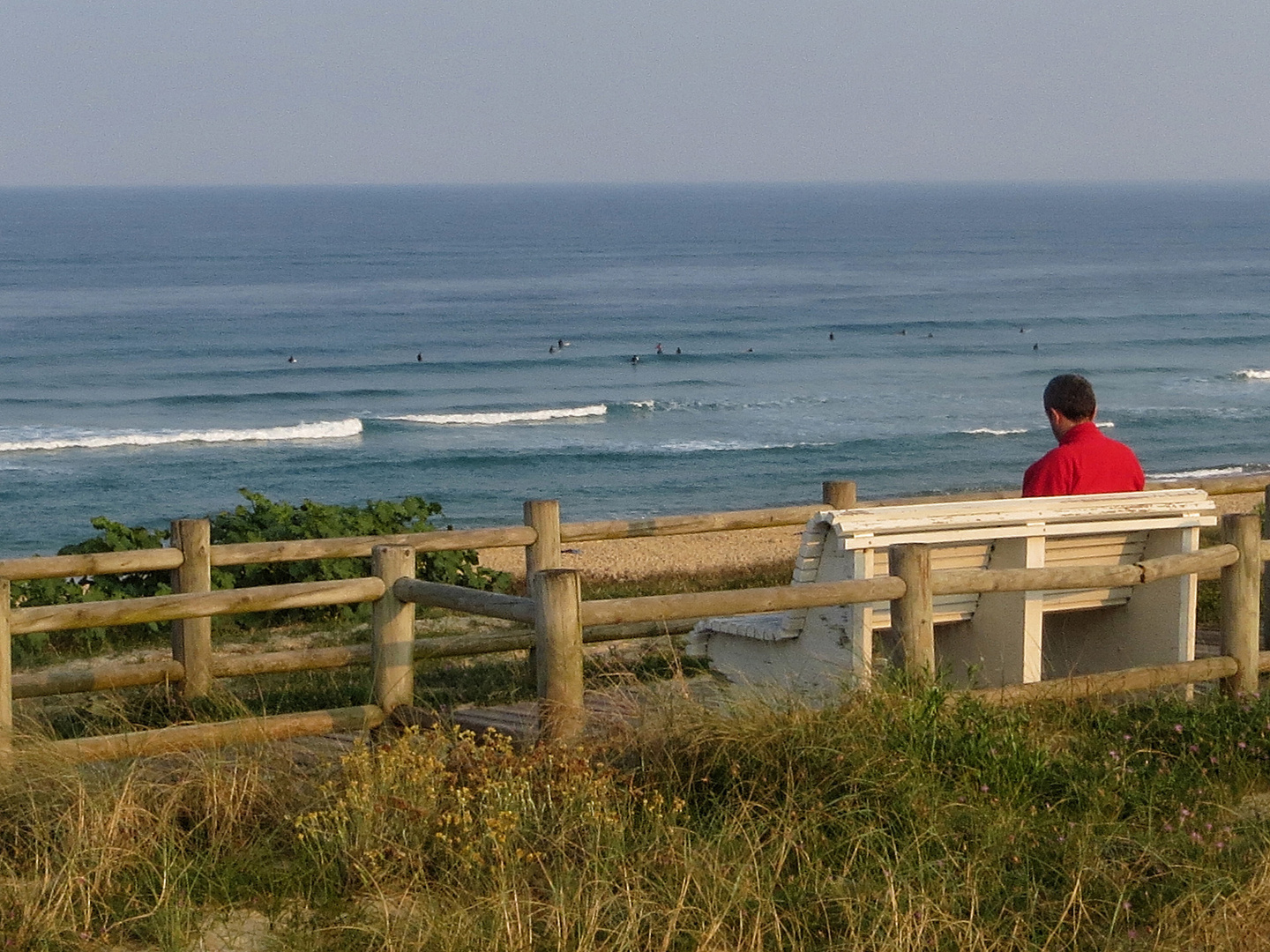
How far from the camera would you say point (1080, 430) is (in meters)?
6.71

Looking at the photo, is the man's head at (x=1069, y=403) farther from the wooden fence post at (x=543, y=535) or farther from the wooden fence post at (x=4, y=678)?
the wooden fence post at (x=4, y=678)

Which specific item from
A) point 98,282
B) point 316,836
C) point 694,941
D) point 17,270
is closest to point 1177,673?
point 694,941

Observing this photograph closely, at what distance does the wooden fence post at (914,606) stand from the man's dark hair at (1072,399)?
1558 millimetres

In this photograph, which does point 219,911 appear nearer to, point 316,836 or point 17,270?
point 316,836

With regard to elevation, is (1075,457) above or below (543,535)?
above

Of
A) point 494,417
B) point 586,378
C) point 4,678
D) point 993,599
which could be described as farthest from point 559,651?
point 586,378

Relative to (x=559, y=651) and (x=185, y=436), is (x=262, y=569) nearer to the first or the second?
(x=559, y=651)

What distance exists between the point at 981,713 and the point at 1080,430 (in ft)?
6.41

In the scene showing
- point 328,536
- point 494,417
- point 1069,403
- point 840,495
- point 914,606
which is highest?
point 1069,403

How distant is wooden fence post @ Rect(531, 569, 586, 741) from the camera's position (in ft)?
16.6

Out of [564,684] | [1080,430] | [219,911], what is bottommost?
[219,911]

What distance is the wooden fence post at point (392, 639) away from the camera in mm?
5688

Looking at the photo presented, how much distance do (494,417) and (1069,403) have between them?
33358mm

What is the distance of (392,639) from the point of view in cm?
574
